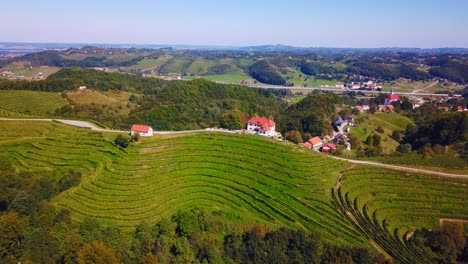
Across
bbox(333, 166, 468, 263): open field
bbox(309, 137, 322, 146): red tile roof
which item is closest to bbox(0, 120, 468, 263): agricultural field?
bbox(333, 166, 468, 263): open field

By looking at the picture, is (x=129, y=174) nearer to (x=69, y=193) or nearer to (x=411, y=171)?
(x=69, y=193)

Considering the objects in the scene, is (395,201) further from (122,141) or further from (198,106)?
(198,106)

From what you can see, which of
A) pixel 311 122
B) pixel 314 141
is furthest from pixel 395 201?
pixel 311 122

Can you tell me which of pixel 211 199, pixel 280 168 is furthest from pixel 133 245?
pixel 280 168

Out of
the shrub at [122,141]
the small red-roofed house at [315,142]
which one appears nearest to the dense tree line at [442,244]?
the small red-roofed house at [315,142]

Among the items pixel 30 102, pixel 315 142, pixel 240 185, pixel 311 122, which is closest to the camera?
pixel 240 185

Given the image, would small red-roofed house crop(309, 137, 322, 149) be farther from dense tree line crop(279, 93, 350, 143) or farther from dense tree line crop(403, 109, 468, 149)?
dense tree line crop(403, 109, 468, 149)

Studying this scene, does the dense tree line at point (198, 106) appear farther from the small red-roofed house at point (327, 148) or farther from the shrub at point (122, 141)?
the shrub at point (122, 141)

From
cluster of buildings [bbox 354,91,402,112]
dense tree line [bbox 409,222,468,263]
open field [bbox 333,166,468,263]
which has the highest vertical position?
cluster of buildings [bbox 354,91,402,112]
